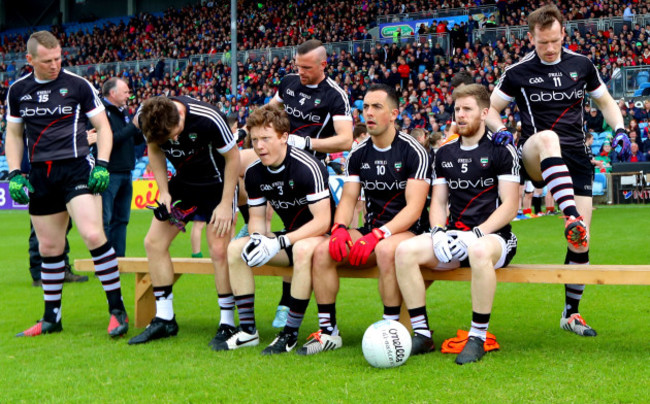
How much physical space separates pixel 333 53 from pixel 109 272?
25.1m

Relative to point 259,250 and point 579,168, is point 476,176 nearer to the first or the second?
point 579,168

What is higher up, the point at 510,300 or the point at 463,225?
the point at 463,225

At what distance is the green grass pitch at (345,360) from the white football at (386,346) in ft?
0.30

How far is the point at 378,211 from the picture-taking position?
5.73 m

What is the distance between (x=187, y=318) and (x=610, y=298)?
3.83 m

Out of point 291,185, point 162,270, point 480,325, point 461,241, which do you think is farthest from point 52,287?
point 480,325

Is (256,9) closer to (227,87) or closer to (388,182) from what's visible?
(227,87)

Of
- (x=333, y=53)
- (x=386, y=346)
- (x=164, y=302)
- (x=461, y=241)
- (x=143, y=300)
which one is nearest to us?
(x=386, y=346)

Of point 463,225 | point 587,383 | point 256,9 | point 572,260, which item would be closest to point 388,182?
point 463,225

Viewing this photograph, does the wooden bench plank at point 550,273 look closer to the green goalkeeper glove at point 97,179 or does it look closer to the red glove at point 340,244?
the red glove at point 340,244

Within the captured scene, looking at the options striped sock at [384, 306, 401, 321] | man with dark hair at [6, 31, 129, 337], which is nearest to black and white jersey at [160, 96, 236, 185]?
man with dark hair at [6, 31, 129, 337]

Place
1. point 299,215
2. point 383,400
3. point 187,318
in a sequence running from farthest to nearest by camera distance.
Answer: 1. point 187,318
2. point 299,215
3. point 383,400

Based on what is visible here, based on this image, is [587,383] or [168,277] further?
[168,277]

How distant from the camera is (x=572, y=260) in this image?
5.98m
